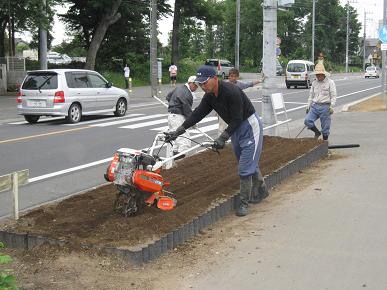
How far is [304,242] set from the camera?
5.58m

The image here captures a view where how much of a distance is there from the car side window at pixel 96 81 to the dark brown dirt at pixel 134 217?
10.4 meters

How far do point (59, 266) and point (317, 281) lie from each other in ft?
7.18

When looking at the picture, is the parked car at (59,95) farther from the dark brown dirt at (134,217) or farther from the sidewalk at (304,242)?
the sidewalk at (304,242)

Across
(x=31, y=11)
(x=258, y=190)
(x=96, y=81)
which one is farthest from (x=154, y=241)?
(x=31, y=11)

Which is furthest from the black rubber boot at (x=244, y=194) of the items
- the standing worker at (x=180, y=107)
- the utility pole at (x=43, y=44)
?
the utility pole at (x=43, y=44)

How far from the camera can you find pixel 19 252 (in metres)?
5.25

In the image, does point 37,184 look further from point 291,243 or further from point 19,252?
point 291,243

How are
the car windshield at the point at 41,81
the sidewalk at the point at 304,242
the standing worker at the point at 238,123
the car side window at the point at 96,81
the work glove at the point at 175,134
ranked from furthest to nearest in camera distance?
the car side window at the point at 96,81, the car windshield at the point at 41,81, the work glove at the point at 175,134, the standing worker at the point at 238,123, the sidewalk at the point at 304,242

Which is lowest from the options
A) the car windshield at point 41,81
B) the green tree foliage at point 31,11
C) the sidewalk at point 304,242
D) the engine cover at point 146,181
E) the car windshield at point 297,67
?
the sidewalk at point 304,242

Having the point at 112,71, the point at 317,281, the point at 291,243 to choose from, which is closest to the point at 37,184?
the point at 291,243

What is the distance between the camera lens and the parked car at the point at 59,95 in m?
17.0

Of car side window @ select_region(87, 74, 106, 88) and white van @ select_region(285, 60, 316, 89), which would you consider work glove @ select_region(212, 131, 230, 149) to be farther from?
white van @ select_region(285, 60, 316, 89)

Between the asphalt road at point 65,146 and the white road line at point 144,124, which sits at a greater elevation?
the white road line at point 144,124

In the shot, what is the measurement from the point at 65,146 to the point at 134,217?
7.09 meters
